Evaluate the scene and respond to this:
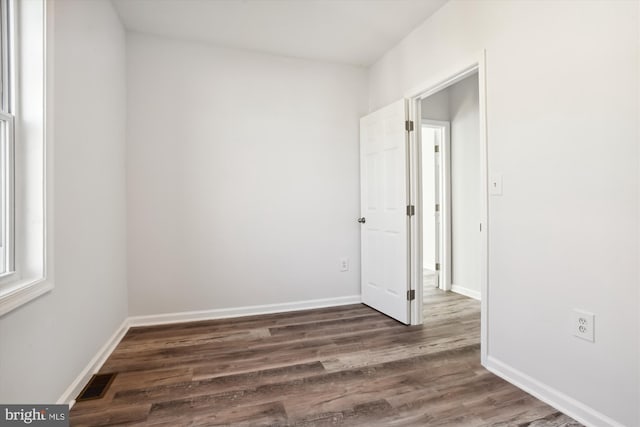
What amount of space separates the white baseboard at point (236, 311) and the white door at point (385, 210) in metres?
0.36

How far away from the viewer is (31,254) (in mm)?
1468

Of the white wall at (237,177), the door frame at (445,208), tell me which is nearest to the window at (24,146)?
the white wall at (237,177)

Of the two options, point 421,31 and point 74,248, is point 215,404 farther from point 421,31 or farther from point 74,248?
point 421,31

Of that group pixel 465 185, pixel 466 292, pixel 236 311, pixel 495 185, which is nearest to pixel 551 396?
pixel 495 185

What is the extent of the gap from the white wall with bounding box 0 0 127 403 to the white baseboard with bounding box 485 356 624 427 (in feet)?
8.33

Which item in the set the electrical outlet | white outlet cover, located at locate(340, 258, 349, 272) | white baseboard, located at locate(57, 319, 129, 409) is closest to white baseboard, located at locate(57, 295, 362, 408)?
white baseboard, located at locate(57, 319, 129, 409)

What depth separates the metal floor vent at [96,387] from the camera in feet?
5.90

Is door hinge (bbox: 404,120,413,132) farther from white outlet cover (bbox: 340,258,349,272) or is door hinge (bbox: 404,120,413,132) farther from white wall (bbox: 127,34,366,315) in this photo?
white outlet cover (bbox: 340,258,349,272)

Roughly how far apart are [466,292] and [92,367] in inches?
151

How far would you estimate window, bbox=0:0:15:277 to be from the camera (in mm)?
1374

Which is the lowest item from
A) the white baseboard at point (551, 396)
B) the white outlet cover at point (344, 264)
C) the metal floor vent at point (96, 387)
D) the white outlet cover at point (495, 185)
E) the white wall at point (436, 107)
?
the metal floor vent at point (96, 387)

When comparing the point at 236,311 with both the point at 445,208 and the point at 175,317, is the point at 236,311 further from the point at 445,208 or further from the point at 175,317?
the point at 445,208

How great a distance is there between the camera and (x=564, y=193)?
165cm

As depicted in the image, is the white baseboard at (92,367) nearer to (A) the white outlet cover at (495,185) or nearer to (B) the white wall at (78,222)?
(B) the white wall at (78,222)
